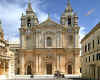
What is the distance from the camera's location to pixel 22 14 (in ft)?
152

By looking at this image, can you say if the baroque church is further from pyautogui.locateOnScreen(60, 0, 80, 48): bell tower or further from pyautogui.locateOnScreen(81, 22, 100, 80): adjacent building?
pyautogui.locateOnScreen(81, 22, 100, 80): adjacent building

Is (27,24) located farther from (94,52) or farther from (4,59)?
(94,52)

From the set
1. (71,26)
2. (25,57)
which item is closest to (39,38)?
(25,57)

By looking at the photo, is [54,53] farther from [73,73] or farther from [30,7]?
[30,7]

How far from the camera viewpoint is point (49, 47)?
4372 cm

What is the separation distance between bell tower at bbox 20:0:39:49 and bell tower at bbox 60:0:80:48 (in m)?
7.64

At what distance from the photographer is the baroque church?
42.8m

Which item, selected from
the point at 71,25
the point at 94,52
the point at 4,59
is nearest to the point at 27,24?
the point at 71,25

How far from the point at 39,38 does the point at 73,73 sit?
12543mm

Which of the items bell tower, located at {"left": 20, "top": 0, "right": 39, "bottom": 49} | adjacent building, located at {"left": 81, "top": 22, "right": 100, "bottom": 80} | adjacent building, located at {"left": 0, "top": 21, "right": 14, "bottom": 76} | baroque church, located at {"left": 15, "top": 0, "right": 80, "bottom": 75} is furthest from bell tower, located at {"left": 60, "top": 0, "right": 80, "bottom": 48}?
adjacent building, located at {"left": 0, "top": 21, "right": 14, "bottom": 76}

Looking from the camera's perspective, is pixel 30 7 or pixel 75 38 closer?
pixel 75 38

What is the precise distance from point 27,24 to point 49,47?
8.91m

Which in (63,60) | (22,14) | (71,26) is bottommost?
(63,60)

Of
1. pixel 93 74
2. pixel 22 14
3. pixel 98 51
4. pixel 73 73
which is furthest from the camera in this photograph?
pixel 22 14
